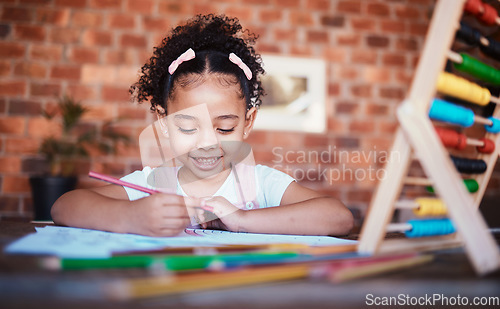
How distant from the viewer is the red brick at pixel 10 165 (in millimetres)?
2186

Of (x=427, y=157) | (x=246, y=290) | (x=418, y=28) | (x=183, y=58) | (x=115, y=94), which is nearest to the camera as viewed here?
(x=246, y=290)

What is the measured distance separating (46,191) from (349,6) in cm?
213

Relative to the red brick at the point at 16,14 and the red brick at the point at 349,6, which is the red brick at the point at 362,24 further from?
the red brick at the point at 16,14

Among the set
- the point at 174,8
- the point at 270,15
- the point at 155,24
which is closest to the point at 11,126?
the point at 155,24

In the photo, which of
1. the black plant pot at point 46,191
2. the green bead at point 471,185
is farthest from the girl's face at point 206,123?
the black plant pot at point 46,191

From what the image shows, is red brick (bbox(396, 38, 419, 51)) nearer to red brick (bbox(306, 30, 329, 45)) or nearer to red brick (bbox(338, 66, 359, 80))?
red brick (bbox(338, 66, 359, 80))

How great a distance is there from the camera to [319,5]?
2.51 meters

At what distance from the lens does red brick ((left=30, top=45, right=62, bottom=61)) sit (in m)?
2.23

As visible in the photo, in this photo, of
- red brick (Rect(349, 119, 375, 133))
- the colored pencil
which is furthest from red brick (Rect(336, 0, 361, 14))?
the colored pencil

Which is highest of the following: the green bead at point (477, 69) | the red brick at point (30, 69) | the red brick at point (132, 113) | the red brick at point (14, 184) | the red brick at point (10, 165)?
the red brick at point (30, 69)

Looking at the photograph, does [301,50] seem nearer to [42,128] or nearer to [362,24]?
[362,24]

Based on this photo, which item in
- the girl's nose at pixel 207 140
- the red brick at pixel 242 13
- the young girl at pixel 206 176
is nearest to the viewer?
the young girl at pixel 206 176

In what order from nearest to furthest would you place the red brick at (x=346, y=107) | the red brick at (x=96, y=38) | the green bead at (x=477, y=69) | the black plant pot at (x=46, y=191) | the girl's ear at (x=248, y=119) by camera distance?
the green bead at (x=477, y=69), the girl's ear at (x=248, y=119), the black plant pot at (x=46, y=191), the red brick at (x=96, y=38), the red brick at (x=346, y=107)

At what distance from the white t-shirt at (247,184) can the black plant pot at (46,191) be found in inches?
36.2
